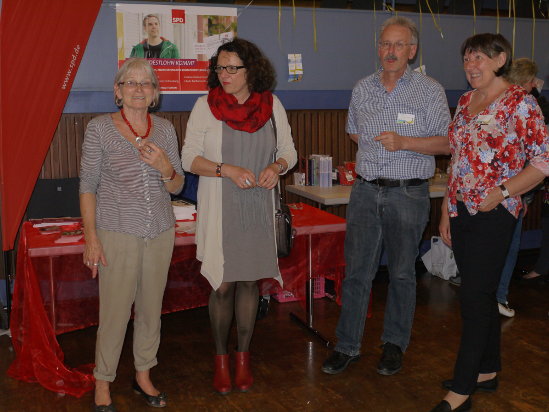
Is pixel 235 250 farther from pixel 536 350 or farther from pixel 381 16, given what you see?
pixel 381 16

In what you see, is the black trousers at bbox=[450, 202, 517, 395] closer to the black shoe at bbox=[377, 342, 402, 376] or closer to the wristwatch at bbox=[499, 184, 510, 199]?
Answer: the wristwatch at bbox=[499, 184, 510, 199]

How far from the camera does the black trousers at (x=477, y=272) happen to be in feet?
8.53

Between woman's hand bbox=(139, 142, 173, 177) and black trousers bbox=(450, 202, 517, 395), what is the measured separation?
48.7 inches

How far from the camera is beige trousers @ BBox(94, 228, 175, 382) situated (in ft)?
8.80

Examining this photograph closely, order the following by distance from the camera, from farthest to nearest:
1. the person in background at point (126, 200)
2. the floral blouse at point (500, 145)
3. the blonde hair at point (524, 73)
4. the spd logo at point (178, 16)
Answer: the spd logo at point (178, 16) → the blonde hair at point (524, 73) → the person in background at point (126, 200) → the floral blouse at point (500, 145)

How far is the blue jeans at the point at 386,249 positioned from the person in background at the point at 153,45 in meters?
2.07

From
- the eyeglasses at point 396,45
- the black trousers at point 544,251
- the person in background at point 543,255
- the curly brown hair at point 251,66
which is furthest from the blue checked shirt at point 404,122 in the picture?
the black trousers at point 544,251

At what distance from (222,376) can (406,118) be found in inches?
60.1

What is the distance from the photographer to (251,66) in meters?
2.89

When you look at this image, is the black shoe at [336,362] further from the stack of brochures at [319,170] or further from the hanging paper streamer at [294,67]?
the hanging paper streamer at [294,67]

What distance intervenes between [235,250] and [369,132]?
0.89 metres

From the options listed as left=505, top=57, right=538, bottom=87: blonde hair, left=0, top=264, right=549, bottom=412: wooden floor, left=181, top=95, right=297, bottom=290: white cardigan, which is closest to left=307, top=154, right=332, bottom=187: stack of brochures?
left=0, top=264, right=549, bottom=412: wooden floor

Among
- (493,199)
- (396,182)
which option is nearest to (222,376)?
(396,182)

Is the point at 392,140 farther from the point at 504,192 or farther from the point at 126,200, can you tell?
the point at 126,200
